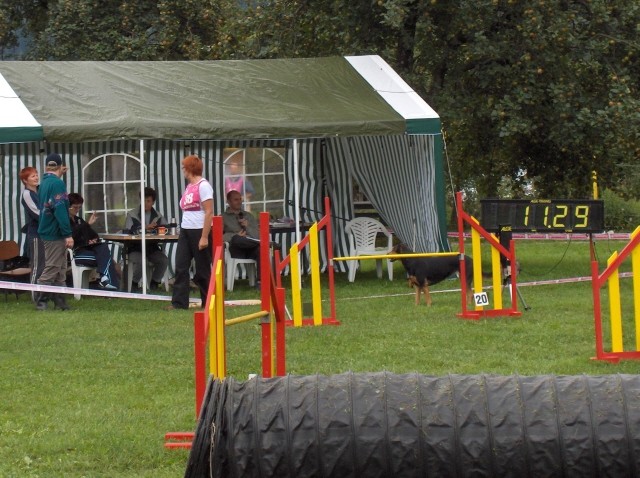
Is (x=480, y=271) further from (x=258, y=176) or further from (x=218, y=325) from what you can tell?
(x=258, y=176)

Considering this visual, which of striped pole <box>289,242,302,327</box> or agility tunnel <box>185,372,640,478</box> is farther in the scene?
striped pole <box>289,242,302,327</box>

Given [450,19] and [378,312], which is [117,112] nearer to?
[378,312]

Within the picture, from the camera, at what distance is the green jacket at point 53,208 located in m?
12.8

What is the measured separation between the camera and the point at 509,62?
17.2 m

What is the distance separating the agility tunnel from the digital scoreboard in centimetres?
738

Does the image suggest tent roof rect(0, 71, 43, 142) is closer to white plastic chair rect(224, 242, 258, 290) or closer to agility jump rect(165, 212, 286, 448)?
white plastic chair rect(224, 242, 258, 290)

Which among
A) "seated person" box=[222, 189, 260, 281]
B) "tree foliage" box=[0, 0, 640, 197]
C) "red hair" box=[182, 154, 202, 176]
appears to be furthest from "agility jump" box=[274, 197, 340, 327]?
"tree foliage" box=[0, 0, 640, 197]

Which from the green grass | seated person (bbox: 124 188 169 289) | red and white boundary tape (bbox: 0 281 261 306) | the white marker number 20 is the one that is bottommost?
the green grass

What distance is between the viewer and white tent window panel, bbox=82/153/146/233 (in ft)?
56.2

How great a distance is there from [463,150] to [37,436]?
14.3m

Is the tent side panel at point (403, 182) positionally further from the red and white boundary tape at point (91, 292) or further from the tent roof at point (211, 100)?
the red and white boundary tape at point (91, 292)

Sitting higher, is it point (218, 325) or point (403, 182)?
point (403, 182)

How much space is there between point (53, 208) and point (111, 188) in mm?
4504

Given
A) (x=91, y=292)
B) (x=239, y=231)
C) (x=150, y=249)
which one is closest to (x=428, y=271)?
(x=239, y=231)
